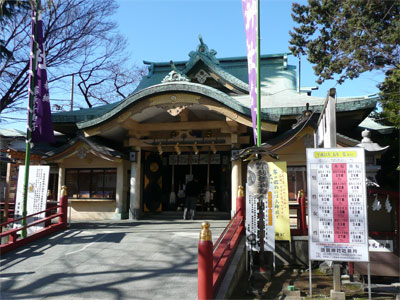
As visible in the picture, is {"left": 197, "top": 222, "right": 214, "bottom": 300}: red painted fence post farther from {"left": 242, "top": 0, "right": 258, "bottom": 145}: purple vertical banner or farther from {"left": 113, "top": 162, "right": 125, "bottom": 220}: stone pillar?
{"left": 113, "top": 162, "right": 125, "bottom": 220}: stone pillar

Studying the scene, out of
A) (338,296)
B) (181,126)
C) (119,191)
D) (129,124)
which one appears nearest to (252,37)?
(338,296)

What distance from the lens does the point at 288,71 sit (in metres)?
17.7

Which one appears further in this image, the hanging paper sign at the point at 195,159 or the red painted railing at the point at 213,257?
the hanging paper sign at the point at 195,159

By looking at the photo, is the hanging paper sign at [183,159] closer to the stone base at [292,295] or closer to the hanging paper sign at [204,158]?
the hanging paper sign at [204,158]

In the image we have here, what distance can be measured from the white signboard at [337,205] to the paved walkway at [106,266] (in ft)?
8.21

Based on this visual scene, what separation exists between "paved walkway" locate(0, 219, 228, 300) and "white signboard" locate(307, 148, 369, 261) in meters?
2.50

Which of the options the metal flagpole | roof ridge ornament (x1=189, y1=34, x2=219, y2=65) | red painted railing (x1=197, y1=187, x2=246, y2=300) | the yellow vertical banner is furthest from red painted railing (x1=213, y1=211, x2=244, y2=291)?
roof ridge ornament (x1=189, y1=34, x2=219, y2=65)

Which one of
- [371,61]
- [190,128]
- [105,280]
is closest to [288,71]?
[371,61]

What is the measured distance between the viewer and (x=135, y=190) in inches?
492

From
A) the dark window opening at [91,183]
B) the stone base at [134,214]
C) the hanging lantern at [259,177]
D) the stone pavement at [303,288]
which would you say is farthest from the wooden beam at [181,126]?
the stone pavement at [303,288]

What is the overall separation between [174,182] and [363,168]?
10812 millimetres

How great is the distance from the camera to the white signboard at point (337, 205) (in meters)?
5.60

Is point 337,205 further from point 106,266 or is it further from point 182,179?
point 182,179

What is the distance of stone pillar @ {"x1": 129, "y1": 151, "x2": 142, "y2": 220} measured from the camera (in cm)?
1247
